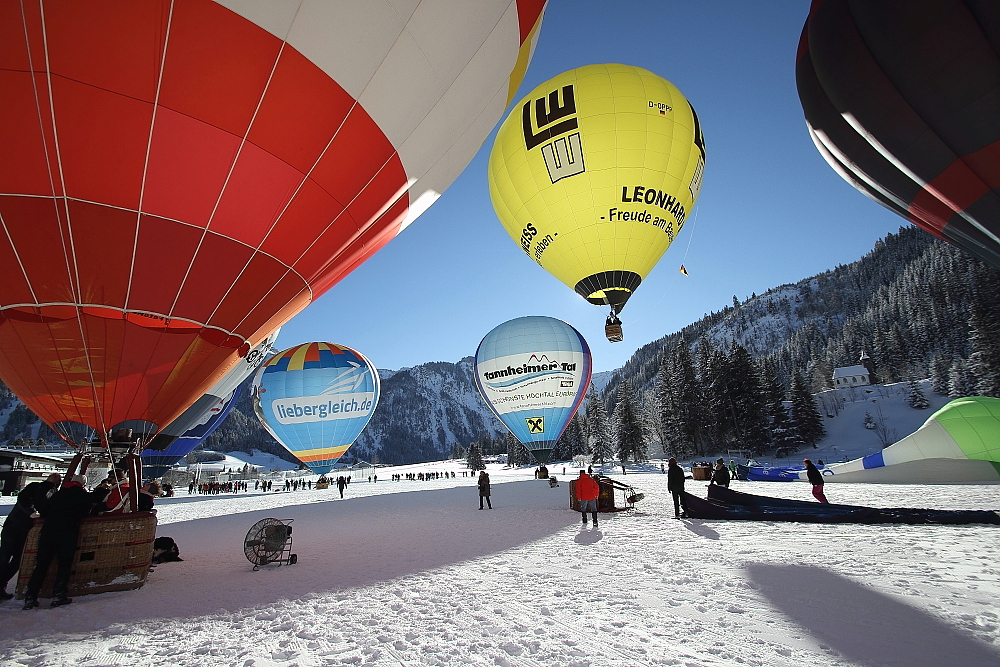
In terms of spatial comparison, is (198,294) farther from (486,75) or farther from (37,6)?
(486,75)

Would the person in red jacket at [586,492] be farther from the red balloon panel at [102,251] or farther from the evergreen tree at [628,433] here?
the evergreen tree at [628,433]

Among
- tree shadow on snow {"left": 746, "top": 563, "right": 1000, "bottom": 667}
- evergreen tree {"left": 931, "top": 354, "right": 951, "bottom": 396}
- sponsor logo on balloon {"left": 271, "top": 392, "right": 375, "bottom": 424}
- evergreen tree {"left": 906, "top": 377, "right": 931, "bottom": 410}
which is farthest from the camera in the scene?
evergreen tree {"left": 931, "top": 354, "right": 951, "bottom": 396}

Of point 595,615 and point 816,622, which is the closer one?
point 816,622

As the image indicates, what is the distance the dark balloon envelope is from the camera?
259 inches

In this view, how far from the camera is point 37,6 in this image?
294 cm

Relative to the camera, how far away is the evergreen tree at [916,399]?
162 feet

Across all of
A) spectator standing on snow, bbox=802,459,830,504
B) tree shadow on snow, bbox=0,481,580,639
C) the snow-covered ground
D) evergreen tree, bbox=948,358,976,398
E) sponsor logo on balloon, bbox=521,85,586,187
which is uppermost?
sponsor logo on balloon, bbox=521,85,586,187

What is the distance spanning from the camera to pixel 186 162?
362cm

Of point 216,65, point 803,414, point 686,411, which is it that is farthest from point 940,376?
point 216,65

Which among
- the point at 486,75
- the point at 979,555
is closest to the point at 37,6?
the point at 486,75

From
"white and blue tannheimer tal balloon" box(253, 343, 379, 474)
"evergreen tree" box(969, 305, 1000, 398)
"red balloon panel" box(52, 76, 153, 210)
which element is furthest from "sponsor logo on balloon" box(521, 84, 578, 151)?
"evergreen tree" box(969, 305, 1000, 398)

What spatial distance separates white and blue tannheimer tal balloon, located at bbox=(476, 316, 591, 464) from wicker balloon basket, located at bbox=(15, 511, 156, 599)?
602 inches

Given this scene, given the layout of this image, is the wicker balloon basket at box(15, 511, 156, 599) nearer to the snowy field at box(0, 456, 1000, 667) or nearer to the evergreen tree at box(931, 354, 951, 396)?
the snowy field at box(0, 456, 1000, 667)

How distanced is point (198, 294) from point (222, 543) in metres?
5.89
